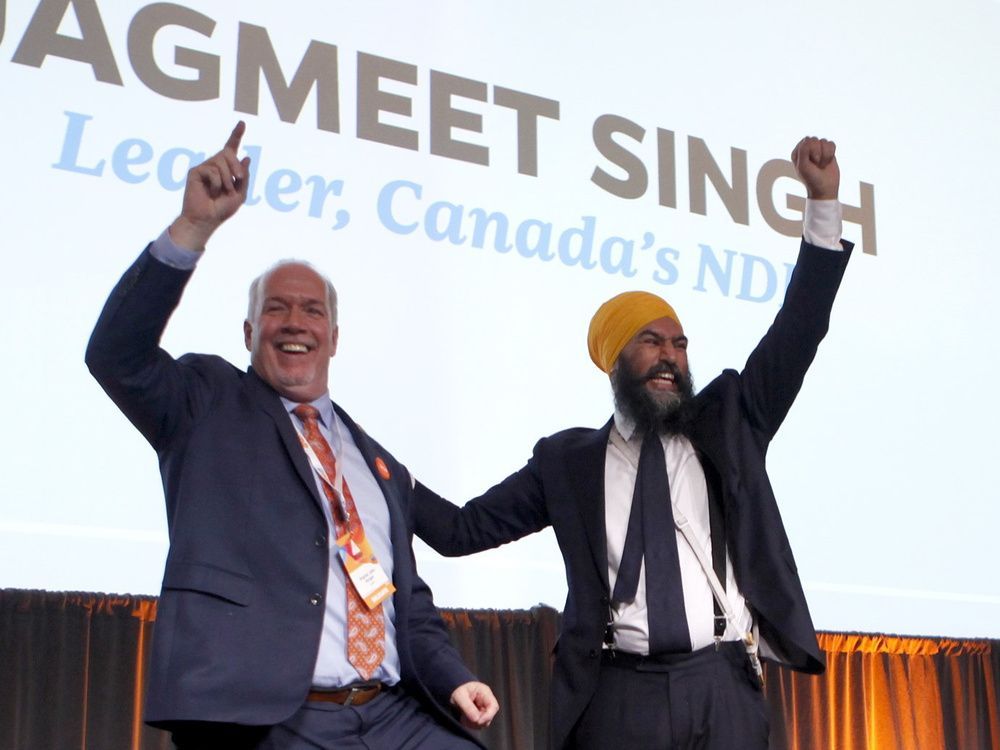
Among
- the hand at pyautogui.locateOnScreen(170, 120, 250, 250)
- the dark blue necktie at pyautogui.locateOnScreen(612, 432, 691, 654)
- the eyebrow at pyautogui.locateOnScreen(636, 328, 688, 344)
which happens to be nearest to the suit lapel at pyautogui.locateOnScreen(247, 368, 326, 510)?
the hand at pyautogui.locateOnScreen(170, 120, 250, 250)

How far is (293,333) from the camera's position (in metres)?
2.77

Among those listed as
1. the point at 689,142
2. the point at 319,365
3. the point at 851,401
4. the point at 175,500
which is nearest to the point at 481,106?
the point at 689,142

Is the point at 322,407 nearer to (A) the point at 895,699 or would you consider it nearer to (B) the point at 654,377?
(B) the point at 654,377

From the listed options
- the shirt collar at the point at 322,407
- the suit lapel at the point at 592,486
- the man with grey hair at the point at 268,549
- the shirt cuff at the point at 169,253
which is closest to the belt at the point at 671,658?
the suit lapel at the point at 592,486

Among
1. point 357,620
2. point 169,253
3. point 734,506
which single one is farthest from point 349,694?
point 734,506

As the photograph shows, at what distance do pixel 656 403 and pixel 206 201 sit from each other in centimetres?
123

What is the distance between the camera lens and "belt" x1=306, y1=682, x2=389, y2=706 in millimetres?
2447

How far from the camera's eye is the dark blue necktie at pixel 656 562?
→ 9.39 feet

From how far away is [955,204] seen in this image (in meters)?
5.68

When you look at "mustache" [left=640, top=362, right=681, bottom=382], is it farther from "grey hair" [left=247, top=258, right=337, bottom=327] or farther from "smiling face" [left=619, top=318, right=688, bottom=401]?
"grey hair" [left=247, top=258, right=337, bottom=327]

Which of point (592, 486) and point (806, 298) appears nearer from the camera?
point (806, 298)

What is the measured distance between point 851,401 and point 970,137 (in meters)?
1.45

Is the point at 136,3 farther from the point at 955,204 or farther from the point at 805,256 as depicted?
the point at 955,204

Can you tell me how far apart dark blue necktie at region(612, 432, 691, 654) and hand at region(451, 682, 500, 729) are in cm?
44
